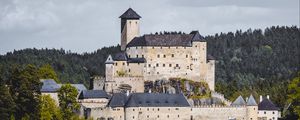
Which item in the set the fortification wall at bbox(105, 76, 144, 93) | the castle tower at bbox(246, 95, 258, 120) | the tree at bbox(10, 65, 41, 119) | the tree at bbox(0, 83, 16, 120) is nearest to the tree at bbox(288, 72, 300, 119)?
the castle tower at bbox(246, 95, 258, 120)

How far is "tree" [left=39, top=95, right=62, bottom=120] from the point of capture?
7731 centimetres

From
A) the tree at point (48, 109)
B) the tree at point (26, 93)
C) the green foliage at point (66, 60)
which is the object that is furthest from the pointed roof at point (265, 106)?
the green foliage at point (66, 60)

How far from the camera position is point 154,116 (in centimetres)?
7881

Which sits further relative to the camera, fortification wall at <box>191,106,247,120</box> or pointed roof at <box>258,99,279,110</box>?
pointed roof at <box>258,99,279,110</box>

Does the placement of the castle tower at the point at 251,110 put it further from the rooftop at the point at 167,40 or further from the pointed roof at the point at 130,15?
the pointed roof at the point at 130,15

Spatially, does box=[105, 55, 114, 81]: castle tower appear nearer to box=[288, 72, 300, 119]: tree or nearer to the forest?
box=[288, 72, 300, 119]: tree

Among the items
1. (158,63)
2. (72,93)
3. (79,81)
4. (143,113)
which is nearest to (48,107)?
(72,93)

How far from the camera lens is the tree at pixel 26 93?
79062 millimetres

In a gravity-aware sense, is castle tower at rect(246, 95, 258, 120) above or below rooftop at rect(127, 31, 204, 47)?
below

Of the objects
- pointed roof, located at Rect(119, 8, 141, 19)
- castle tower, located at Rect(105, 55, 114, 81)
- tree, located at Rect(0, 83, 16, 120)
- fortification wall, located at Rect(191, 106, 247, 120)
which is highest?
pointed roof, located at Rect(119, 8, 141, 19)

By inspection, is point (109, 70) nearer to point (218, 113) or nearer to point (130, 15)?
point (130, 15)

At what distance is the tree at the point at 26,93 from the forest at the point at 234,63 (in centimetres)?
2660

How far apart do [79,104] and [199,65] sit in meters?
13.8

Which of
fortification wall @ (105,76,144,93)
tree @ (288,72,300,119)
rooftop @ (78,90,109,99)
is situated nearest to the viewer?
tree @ (288,72,300,119)
